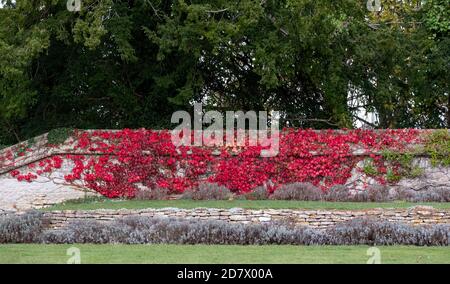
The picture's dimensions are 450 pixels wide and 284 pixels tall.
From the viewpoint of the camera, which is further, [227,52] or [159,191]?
[227,52]

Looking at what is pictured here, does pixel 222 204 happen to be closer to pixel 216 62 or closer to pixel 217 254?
pixel 217 254

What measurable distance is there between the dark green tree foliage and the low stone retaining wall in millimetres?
5873

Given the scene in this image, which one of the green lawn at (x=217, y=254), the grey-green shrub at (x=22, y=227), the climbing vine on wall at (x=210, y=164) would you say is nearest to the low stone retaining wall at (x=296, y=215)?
the grey-green shrub at (x=22, y=227)

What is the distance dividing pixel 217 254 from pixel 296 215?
11.3ft

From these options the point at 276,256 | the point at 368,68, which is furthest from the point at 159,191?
the point at 276,256

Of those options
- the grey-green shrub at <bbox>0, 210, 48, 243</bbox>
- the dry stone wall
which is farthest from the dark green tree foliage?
the grey-green shrub at <bbox>0, 210, 48, 243</bbox>

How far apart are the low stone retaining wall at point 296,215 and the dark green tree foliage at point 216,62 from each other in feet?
19.3

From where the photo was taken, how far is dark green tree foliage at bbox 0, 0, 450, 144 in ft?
66.9

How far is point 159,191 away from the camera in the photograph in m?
19.5

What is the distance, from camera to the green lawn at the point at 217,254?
10516 mm

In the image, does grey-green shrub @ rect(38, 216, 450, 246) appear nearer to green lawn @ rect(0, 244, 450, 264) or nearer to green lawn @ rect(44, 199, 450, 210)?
green lawn @ rect(0, 244, 450, 264)

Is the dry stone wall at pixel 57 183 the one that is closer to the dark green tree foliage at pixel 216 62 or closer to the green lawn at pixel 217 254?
the dark green tree foliage at pixel 216 62

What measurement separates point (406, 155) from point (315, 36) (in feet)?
12.1
